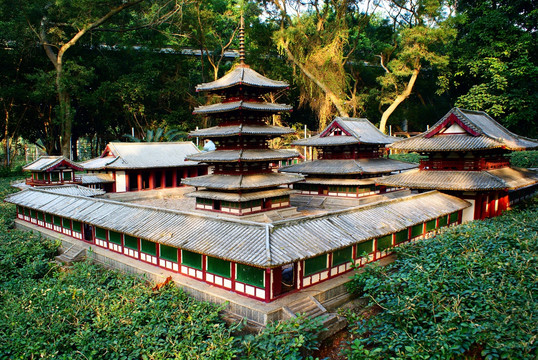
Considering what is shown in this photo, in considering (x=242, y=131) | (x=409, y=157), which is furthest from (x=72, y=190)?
(x=409, y=157)

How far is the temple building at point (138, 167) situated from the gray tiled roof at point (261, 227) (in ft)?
36.8

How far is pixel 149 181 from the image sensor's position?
3559 cm

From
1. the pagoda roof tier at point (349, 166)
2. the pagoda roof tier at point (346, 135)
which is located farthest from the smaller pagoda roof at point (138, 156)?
the pagoda roof tier at point (346, 135)

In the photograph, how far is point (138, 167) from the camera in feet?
109

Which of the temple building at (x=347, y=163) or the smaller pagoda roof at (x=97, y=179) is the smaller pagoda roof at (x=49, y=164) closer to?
the smaller pagoda roof at (x=97, y=179)

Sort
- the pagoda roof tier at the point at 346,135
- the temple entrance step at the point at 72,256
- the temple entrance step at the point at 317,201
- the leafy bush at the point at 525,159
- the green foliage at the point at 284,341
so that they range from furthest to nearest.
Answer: the leafy bush at the point at 525,159
the temple entrance step at the point at 317,201
the pagoda roof tier at the point at 346,135
the temple entrance step at the point at 72,256
the green foliage at the point at 284,341

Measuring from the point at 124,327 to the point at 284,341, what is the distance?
5.10m

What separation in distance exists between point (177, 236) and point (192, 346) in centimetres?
565

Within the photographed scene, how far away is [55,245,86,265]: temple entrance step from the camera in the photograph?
19297mm

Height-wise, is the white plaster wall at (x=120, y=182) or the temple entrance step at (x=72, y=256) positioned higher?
the white plaster wall at (x=120, y=182)

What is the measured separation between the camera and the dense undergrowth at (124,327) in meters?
10.9

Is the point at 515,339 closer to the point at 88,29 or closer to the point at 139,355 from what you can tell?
the point at 139,355

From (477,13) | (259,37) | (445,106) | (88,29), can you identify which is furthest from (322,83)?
(88,29)

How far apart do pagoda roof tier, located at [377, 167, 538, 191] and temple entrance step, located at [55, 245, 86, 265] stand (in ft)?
61.2
